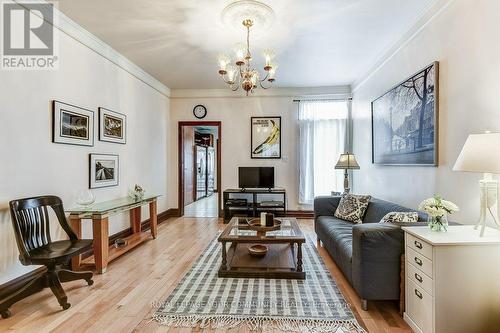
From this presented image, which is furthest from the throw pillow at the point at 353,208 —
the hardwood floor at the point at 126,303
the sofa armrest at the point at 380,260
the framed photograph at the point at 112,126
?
the framed photograph at the point at 112,126

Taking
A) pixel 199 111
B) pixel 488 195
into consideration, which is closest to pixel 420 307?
pixel 488 195

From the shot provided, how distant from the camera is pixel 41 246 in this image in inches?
99.9

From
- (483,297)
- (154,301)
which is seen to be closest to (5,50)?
(154,301)

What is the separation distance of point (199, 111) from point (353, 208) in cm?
396

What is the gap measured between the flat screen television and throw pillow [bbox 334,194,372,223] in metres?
2.10

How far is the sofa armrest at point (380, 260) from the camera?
214 centimetres

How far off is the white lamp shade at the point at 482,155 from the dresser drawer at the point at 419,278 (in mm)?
765

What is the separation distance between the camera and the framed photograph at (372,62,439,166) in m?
2.66

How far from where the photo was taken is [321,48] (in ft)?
12.6

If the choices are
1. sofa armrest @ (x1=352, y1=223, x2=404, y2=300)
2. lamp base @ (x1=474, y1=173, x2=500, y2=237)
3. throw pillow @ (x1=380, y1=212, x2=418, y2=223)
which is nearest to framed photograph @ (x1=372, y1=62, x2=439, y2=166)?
throw pillow @ (x1=380, y1=212, x2=418, y2=223)

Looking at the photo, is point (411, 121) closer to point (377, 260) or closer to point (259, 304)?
point (377, 260)

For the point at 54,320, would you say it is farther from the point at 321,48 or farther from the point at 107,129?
the point at 321,48

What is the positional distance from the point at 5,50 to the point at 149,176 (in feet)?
9.70

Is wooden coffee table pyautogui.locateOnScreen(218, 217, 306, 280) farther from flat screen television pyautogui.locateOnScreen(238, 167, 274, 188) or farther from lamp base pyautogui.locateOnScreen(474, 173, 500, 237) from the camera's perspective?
flat screen television pyautogui.locateOnScreen(238, 167, 274, 188)
